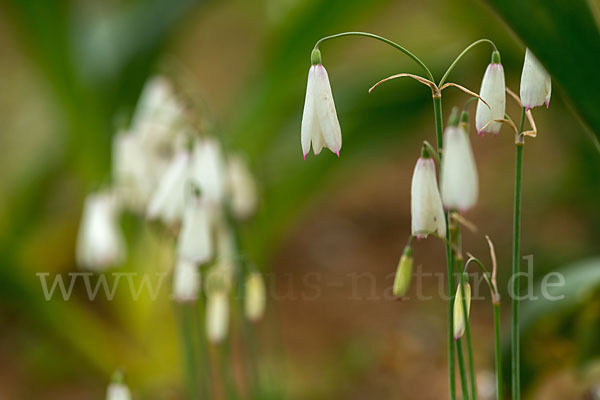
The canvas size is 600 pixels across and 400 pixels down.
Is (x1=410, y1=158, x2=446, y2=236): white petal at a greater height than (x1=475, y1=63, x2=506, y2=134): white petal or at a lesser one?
lesser

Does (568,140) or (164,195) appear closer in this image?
(164,195)

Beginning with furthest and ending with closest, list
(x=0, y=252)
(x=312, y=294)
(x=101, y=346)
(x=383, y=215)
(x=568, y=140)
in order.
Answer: (x=383, y=215), (x=312, y=294), (x=568, y=140), (x=101, y=346), (x=0, y=252)

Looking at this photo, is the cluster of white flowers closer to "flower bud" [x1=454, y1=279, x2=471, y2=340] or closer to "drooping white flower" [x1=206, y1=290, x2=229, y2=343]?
"drooping white flower" [x1=206, y1=290, x2=229, y2=343]

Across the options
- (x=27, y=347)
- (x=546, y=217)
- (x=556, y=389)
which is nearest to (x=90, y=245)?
(x=556, y=389)

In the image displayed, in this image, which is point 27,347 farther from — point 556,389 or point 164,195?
point 556,389

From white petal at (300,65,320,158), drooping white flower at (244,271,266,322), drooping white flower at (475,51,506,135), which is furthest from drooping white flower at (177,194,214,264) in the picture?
drooping white flower at (475,51,506,135)

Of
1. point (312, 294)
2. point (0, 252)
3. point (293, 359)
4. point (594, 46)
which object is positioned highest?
point (594, 46)

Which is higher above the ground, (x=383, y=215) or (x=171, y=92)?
(x=171, y=92)
